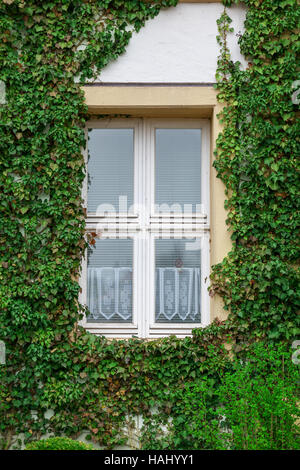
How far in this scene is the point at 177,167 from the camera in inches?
240

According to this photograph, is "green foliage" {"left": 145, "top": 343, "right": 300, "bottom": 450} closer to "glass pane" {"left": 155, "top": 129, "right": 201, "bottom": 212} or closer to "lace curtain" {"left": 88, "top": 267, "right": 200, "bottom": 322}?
"lace curtain" {"left": 88, "top": 267, "right": 200, "bottom": 322}

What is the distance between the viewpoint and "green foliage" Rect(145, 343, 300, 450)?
499 cm

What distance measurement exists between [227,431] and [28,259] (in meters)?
2.36

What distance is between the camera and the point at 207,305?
19.5 ft

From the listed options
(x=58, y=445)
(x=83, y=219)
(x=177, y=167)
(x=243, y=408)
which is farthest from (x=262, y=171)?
(x=58, y=445)

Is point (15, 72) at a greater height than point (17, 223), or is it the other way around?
point (15, 72)

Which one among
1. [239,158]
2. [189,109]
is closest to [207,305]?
[239,158]

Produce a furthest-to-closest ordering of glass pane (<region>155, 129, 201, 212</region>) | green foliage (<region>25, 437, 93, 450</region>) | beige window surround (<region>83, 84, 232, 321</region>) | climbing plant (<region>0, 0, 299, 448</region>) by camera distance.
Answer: glass pane (<region>155, 129, 201, 212</region>)
beige window surround (<region>83, 84, 232, 321</region>)
climbing plant (<region>0, 0, 299, 448</region>)
green foliage (<region>25, 437, 93, 450</region>)

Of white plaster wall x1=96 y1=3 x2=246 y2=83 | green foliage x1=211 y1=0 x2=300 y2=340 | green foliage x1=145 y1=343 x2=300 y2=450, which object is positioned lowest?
green foliage x1=145 y1=343 x2=300 y2=450

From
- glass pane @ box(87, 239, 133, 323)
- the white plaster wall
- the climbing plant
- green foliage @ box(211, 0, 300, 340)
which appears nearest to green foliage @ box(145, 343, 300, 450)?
the climbing plant

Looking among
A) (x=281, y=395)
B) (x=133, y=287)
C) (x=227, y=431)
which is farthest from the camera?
(x=133, y=287)

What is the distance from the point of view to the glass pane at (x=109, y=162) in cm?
609

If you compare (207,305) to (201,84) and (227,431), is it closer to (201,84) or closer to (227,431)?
(227,431)

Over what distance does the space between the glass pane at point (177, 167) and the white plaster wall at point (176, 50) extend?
1.86ft
